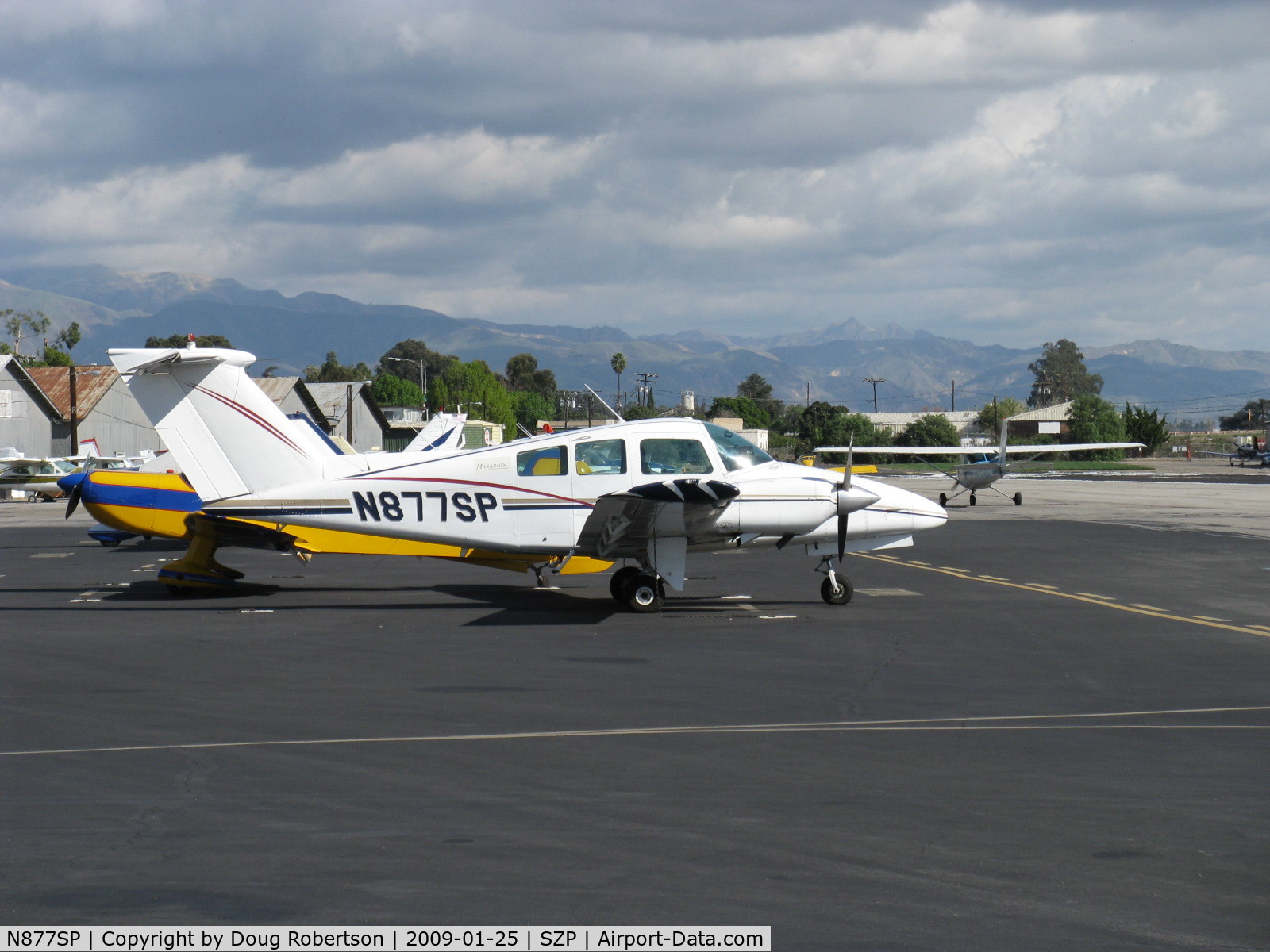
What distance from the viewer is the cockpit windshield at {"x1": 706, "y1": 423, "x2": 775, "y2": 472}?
599 inches

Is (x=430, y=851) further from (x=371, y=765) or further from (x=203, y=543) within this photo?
(x=203, y=543)

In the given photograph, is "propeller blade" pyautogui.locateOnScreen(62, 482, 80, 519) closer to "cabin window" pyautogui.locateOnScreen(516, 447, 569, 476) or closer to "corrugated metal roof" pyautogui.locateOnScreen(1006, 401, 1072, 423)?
"cabin window" pyautogui.locateOnScreen(516, 447, 569, 476)

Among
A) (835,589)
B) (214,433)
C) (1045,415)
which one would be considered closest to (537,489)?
(835,589)

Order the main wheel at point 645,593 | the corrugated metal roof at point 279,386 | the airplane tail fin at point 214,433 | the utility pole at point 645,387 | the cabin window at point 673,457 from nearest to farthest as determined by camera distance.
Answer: the main wheel at point 645,593 → the cabin window at point 673,457 → the airplane tail fin at point 214,433 → the corrugated metal roof at point 279,386 → the utility pole at point 645,387

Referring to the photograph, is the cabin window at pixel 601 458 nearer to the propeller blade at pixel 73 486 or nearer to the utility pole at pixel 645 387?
the propeller blade at pixel 73 486

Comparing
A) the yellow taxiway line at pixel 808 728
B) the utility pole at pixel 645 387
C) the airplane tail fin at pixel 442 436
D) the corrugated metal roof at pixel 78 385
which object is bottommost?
the yellow taxiway line at pixel 808 728

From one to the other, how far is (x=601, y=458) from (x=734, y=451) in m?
1.85

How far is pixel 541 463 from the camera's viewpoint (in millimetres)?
15375

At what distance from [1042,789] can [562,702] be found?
13.3 feet

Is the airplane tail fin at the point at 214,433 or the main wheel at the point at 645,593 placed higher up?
the airplane tail fin at the point at 214,433

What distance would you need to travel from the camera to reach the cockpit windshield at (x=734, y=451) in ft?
49.9

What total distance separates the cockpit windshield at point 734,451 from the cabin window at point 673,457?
269 mm

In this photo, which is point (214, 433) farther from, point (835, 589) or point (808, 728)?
point (808, 728)

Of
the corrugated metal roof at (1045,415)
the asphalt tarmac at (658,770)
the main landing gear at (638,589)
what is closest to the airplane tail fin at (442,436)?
the main landing gear at (638,589)
